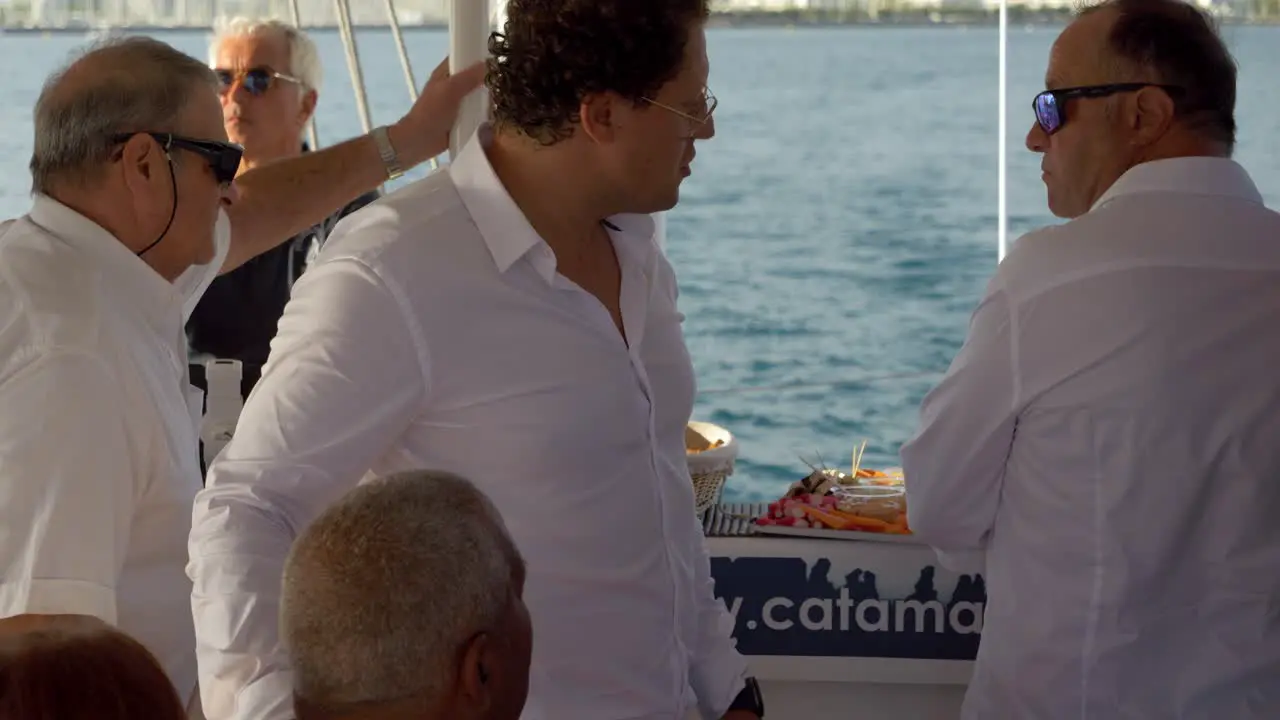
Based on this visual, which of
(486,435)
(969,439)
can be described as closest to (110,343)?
(486,435)

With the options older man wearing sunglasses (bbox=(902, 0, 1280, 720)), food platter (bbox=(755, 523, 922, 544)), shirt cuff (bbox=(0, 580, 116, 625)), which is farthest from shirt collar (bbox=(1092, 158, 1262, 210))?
shirt cuff (bbox=(0, 580, 116, 625))

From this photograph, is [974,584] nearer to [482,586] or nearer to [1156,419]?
[1156,419]

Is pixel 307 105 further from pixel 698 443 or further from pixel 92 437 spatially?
pixel 92 437

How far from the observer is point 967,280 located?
27.8 m

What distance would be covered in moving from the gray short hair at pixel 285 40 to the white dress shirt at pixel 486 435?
2.35 meters

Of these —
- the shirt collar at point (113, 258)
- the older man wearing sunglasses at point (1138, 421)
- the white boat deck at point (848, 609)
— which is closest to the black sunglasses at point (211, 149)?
the shirt collar at point (113, 258)

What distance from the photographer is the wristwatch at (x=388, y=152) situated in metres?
2.67

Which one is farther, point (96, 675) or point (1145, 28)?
point (1145, 28)

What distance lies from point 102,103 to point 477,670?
1.12 meters

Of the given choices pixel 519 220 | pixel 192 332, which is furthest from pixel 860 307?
pixel 519 220

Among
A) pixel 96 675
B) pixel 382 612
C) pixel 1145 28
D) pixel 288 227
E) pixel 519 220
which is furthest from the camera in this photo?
pixel 288 227

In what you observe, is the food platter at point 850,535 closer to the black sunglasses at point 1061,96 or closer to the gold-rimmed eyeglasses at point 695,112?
the black sunglasses at point 1061,96

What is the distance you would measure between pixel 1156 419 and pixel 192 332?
8.03ft

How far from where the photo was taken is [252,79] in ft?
13.2
